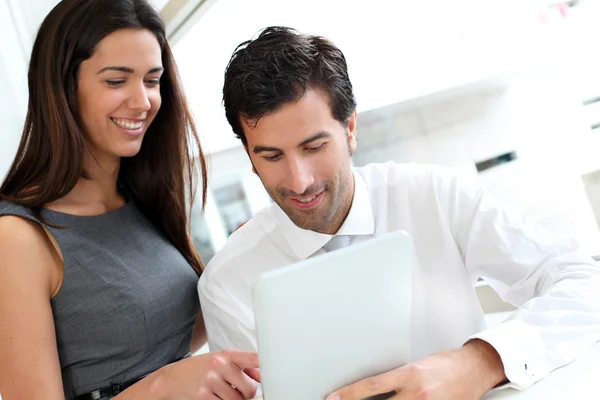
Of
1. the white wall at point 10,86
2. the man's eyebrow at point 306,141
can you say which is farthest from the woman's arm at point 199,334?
the white wall at point 10,86

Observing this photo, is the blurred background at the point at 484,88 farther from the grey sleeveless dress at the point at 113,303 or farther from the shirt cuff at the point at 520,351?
the shirt cuff at the point at 520,351

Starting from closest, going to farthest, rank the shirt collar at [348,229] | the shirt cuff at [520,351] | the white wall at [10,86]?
1. the shirt cuff at [520,351]
2. the shirt collar at [348,229]
3. the white wall at [10,86]

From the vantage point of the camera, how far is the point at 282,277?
0.76m

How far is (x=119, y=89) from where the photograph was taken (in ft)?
4.77

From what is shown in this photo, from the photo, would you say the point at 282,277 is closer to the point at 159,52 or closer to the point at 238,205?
the point at 159,52

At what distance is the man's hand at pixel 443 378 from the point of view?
33.7 inches

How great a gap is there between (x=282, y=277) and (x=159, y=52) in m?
0.94

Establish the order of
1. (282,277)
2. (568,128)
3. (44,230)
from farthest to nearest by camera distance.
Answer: (568,128) < (44,230) < (282,277)

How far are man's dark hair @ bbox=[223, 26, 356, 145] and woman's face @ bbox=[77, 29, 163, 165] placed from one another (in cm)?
23

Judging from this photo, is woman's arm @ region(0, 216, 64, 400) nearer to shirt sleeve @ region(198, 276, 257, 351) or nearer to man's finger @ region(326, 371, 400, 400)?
shirt sleeve @ region(198, 276, 257, 351)

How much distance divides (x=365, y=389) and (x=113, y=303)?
79 cm

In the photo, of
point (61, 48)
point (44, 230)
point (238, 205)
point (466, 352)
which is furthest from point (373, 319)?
point (238, 205)

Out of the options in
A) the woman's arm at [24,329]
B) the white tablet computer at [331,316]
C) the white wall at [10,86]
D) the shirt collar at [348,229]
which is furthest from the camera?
the white wall at [10,86]

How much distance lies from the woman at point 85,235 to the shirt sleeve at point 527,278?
69 cm
